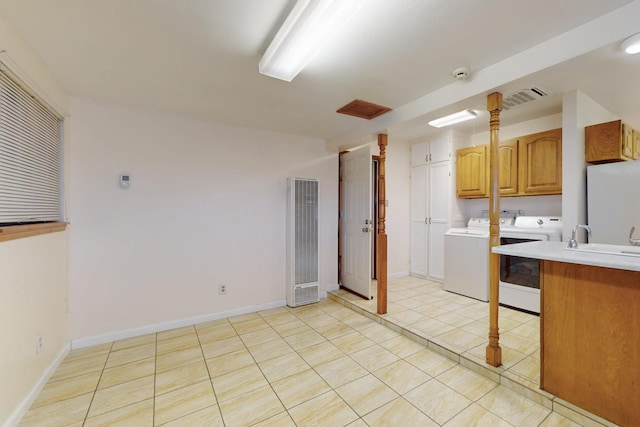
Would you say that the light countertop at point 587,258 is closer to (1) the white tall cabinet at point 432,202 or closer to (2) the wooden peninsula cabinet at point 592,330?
(2) the wooden peninsula cabinet at point 592,330

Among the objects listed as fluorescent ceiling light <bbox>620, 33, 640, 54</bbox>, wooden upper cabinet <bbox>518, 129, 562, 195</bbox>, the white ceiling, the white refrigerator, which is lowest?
the white refrigerator

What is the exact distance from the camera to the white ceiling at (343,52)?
57.4 inches

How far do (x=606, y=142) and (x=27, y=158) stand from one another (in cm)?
492

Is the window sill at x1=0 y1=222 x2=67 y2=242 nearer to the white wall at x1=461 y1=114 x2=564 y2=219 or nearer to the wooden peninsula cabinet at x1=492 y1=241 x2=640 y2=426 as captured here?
the wooden peninsula cabinet at x1=492 y1=241 x2=640 y2=426

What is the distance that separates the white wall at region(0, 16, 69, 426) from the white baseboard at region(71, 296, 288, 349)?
190 mm

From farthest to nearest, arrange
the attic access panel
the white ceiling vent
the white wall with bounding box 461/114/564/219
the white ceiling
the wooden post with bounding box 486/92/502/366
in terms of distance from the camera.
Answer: the white wall with bounding box 461/114/564/219 < the attic access panel < the white ceiling vent < the wooden post with bounding box 486/92/502/366 < the white ceiling

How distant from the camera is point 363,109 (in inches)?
112

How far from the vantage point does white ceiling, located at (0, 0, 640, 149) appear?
4.78ft

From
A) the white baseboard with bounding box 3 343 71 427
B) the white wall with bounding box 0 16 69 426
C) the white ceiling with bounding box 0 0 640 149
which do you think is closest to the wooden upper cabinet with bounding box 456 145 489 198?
the white ceiling with bounding box 0 0 640 149

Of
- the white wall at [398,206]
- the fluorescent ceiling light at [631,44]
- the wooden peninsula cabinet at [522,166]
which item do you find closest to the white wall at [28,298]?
the fluorescent ceiling light at [631,44]

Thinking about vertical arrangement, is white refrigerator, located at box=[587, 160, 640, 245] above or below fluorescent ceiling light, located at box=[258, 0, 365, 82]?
below

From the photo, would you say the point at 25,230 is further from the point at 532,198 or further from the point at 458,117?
the point at 532,198

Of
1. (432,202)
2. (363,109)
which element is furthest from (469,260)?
(363,109)

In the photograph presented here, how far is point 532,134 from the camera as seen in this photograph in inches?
130
